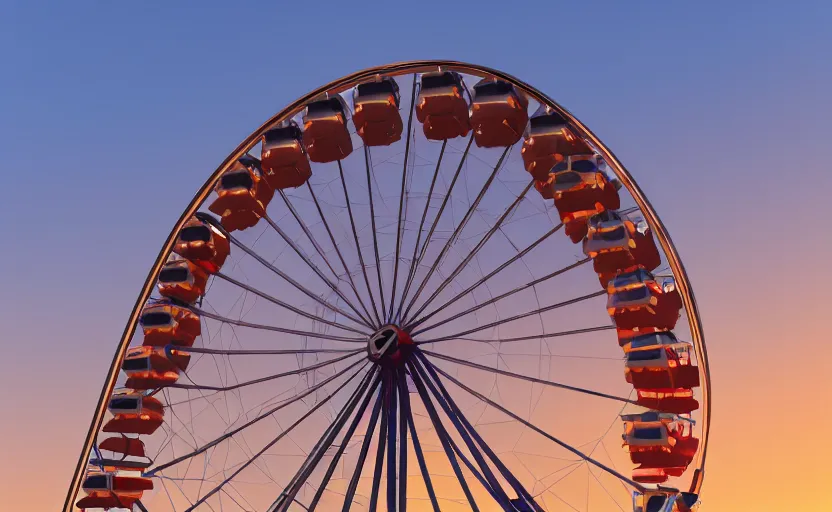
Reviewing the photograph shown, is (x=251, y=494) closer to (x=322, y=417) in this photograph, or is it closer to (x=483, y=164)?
(x=322, y=417)

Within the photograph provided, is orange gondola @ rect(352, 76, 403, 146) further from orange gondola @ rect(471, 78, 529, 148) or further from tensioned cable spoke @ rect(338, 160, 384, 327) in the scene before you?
orange gondola @ rect(471, 78, 529, 148)

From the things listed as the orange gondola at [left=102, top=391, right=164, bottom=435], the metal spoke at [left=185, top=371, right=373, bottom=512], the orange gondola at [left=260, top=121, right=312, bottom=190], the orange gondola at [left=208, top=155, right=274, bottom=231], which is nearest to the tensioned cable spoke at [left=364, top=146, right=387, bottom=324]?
the orange gondola at [left=260, top=121, right=312, bottom=190]

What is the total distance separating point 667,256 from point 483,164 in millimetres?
3197

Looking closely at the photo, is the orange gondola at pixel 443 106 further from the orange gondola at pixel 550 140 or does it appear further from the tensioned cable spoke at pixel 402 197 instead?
the orange gondola at pixel 550 140

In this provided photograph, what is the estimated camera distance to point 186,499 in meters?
17.1

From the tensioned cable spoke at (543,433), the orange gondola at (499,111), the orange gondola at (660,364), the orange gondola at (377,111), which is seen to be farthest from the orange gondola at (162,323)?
the orange gondola at (660,364)

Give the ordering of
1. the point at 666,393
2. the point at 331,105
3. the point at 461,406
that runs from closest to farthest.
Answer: the point at 666,393 < the point at 331,105 < the point at 461,406

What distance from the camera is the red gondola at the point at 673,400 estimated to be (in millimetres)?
15133

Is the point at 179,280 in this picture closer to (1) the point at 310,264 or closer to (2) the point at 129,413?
(1) the point at 310,264

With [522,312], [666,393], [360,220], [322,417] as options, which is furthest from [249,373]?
[666,393]

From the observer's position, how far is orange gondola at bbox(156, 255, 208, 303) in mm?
17016

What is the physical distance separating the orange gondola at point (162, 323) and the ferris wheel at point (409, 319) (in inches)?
1.2

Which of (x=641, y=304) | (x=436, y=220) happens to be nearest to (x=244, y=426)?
(x=436, y=220)

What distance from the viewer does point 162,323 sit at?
16.8m
